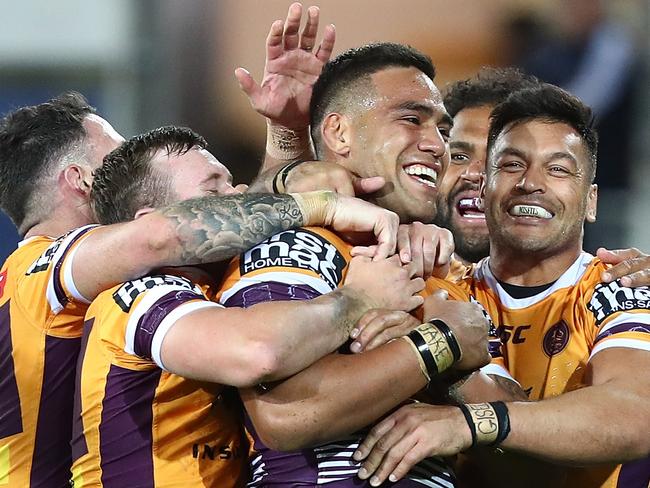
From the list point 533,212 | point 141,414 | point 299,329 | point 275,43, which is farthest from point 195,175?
point 533,212

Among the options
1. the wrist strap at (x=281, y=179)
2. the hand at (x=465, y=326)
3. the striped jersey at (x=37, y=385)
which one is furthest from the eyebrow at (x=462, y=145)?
the striped jersey at (x=37, y=385)

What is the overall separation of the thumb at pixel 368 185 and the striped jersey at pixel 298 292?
0.50 meters

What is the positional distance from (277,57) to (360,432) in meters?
2.15

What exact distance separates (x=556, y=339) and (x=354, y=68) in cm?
133

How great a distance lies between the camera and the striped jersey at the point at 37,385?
405cm

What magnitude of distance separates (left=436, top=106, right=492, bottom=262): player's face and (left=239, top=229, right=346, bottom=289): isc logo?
237cm

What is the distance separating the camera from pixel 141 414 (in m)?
3.46

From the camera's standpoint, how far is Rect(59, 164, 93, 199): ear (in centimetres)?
473

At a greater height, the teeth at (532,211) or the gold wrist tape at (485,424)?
the teeth at (532,211)

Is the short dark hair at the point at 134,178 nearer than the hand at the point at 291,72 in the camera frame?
Yes

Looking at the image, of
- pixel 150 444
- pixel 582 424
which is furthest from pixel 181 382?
pixel 582 424

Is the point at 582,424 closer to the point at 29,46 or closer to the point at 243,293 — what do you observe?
the point at 243,293

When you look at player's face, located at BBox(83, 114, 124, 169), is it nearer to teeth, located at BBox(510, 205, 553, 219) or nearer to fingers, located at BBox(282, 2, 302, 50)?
fingers, located at BBox(282, 2, 302, 50)

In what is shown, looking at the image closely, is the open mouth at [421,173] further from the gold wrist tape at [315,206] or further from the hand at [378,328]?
the hand at [378,328]
